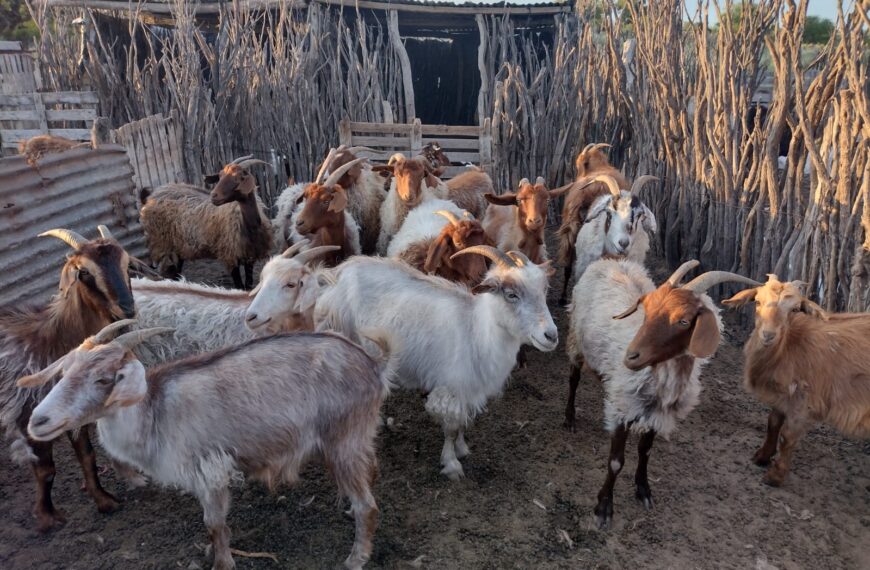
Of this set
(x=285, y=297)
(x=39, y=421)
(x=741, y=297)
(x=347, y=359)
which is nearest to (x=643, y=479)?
(x=741, y=297)

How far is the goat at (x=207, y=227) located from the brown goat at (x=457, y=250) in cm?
223

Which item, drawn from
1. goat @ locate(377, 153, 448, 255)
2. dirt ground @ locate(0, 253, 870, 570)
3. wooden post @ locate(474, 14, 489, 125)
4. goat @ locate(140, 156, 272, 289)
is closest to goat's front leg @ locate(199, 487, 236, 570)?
dirt ground @ locate(0, 253, 870, 570)

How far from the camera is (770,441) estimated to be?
14.3 ft

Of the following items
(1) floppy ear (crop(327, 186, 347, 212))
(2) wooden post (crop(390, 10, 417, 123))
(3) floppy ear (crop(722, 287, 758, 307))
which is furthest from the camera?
(2) wooden post (crop(390, 10, 417, 123))

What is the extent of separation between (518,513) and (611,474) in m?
0.66

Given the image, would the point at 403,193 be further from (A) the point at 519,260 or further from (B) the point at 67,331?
(B) the point at 67,331

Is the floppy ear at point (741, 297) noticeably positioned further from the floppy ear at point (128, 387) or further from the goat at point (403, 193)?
the floppy ear at point (128, 387)

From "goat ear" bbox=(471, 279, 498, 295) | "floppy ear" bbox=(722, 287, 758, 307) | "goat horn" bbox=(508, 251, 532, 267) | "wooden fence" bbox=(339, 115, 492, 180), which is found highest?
"wooden fence" bbox=(339, 115, 492, 180)

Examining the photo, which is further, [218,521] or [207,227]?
[207,227]

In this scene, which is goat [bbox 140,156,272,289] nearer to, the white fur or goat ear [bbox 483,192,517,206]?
goat ear [bbox 483,192,517,206]

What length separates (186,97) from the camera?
837cm

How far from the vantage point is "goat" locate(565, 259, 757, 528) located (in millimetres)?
3400

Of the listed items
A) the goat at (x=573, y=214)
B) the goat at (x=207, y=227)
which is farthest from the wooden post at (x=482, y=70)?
the goat at (x=207, y=227)

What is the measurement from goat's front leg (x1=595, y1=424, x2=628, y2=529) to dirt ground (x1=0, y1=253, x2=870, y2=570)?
8cm
